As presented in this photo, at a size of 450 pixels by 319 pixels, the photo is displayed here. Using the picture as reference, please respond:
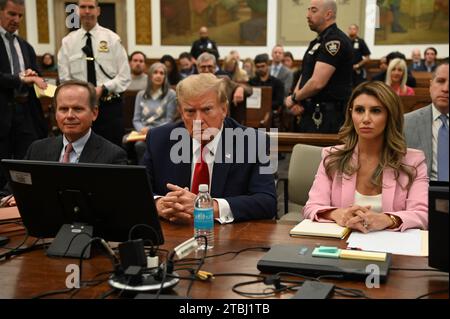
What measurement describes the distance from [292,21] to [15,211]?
1071cm

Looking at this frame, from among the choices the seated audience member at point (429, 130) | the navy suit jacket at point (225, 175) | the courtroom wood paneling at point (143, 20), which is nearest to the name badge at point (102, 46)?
the navy suit jacket at point (225, 175)

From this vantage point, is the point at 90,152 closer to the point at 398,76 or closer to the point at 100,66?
the point at 100,66

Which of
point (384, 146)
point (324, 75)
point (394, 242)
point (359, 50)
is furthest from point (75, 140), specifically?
point (359, 50)

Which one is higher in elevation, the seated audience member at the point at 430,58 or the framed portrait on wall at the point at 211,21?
the framed portrait on wall at the point at 211,21

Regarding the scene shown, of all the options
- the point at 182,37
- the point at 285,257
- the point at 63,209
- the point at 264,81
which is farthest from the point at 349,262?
the point at 182,37

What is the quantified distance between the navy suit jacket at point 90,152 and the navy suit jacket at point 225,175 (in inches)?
6.9

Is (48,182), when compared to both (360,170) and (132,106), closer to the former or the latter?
(360,170)

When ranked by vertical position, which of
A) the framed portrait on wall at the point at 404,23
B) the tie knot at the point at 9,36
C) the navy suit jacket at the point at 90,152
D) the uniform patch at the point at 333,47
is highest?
the framed portrait on wall at the point at 404,23

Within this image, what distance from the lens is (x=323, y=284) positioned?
154 centimetres

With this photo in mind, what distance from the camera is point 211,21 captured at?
1336 centimetres

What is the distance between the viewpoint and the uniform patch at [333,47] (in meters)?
4.26

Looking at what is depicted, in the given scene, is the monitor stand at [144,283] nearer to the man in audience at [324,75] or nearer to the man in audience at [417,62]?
the man in audience at [324,75]

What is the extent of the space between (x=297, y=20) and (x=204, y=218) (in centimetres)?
1088

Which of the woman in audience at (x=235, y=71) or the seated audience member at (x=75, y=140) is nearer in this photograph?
the seated audience member at (x=75, y=140)
